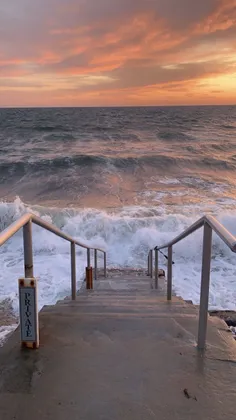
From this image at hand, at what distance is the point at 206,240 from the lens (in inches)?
97.1

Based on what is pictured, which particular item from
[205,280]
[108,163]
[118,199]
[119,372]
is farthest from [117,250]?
[108,163]

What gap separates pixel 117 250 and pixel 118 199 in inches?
252

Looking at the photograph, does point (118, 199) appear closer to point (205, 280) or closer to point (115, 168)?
point (115, 168)

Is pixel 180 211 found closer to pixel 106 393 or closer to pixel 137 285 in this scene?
pixel 137 285

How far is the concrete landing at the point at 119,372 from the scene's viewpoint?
193 centimetres

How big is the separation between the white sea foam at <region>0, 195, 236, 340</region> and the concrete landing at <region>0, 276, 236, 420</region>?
512 centimetres

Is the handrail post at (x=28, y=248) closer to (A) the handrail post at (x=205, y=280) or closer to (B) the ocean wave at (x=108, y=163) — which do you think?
(A) the handrail post at (x=205, y=280)

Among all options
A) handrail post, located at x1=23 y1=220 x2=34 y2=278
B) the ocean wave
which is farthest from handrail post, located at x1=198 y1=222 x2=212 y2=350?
the ocean wave

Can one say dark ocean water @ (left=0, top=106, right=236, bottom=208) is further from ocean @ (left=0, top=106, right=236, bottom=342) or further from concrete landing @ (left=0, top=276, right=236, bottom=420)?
concrete landing @ (left=0, top=276, right=236, bottom=420)

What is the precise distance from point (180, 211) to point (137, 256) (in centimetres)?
485

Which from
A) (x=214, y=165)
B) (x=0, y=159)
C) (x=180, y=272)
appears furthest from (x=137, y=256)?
(x=0, y=159)

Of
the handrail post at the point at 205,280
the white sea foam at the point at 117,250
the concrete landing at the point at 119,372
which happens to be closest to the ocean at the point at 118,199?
the white sea foam at the point at 117,250

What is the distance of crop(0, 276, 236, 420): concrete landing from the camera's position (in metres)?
1.93

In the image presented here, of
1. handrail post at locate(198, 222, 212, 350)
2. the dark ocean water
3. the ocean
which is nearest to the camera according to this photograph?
handrail post at locate(198, 222, 212, 350)
